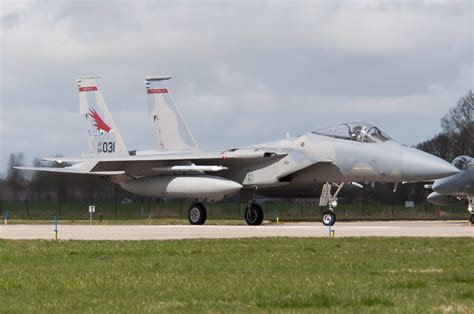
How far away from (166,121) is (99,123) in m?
2.46

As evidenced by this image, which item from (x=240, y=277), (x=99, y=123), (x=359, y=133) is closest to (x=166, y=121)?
(x=99, y=123)

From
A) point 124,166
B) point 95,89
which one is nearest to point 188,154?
point 124,166

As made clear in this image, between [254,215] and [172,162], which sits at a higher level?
[172,162]

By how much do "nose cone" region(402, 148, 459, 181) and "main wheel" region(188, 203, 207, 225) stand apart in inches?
269

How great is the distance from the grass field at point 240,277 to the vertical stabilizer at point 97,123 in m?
16.9

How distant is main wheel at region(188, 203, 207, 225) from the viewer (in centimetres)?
3105

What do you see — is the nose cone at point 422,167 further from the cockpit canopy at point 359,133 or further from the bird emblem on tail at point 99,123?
the bird emblem on tail at point 99,123

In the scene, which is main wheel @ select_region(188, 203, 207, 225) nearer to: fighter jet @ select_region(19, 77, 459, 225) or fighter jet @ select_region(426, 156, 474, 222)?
fighter jet @ select_region(19, 77, 459, 225)

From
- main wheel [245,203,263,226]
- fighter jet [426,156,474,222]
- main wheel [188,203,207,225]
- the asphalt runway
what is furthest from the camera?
fighter jet [426,156,474,222]

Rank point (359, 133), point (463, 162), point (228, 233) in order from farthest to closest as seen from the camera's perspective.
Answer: point (463, 162), point (359, 133), point (228, 233)

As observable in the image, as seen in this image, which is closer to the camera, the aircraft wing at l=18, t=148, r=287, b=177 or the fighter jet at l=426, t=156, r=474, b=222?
the aircraft wing at l=18, t=148, r=287, b=177

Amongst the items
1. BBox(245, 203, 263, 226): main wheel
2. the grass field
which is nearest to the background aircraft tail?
BBox(245, 203, 263, 226): main wheel

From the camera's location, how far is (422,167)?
90.2ft

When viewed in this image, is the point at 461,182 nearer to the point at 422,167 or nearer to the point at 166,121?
the point at 422,167
